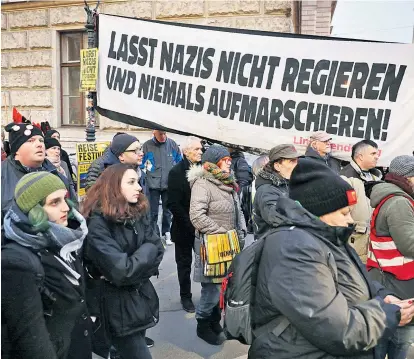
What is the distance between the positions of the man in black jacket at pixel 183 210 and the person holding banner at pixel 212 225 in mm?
440

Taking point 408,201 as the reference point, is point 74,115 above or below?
below

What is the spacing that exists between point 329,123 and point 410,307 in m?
2.04

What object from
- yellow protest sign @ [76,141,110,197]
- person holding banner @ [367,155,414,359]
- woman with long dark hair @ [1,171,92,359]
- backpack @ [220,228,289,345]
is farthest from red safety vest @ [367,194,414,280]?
yellow protest sign @ [76,141,110,197]

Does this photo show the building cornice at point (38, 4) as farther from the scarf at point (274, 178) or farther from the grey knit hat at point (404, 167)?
the grey knit hat at point (404, 167)

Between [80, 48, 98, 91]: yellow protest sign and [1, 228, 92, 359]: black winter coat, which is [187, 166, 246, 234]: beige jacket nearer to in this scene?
[80, 48, 98, 91]: yellow protest sign

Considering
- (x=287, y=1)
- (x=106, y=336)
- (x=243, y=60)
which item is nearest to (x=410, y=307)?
(x=106, y=336)

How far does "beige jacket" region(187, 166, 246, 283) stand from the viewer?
3.73m

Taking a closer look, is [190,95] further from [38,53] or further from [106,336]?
[38,53]

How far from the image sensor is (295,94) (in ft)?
12.4

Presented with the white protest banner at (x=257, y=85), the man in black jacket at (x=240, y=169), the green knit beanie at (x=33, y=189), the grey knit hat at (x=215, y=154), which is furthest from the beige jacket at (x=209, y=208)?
the man in black jacket at (x=240, y=169)

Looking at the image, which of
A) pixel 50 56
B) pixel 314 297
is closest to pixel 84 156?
pixel 314 297

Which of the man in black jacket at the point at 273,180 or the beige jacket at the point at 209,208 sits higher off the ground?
the man in black jacket at the point at 273,180

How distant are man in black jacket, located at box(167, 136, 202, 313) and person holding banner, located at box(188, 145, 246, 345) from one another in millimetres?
440

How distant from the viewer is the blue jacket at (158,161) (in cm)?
659
